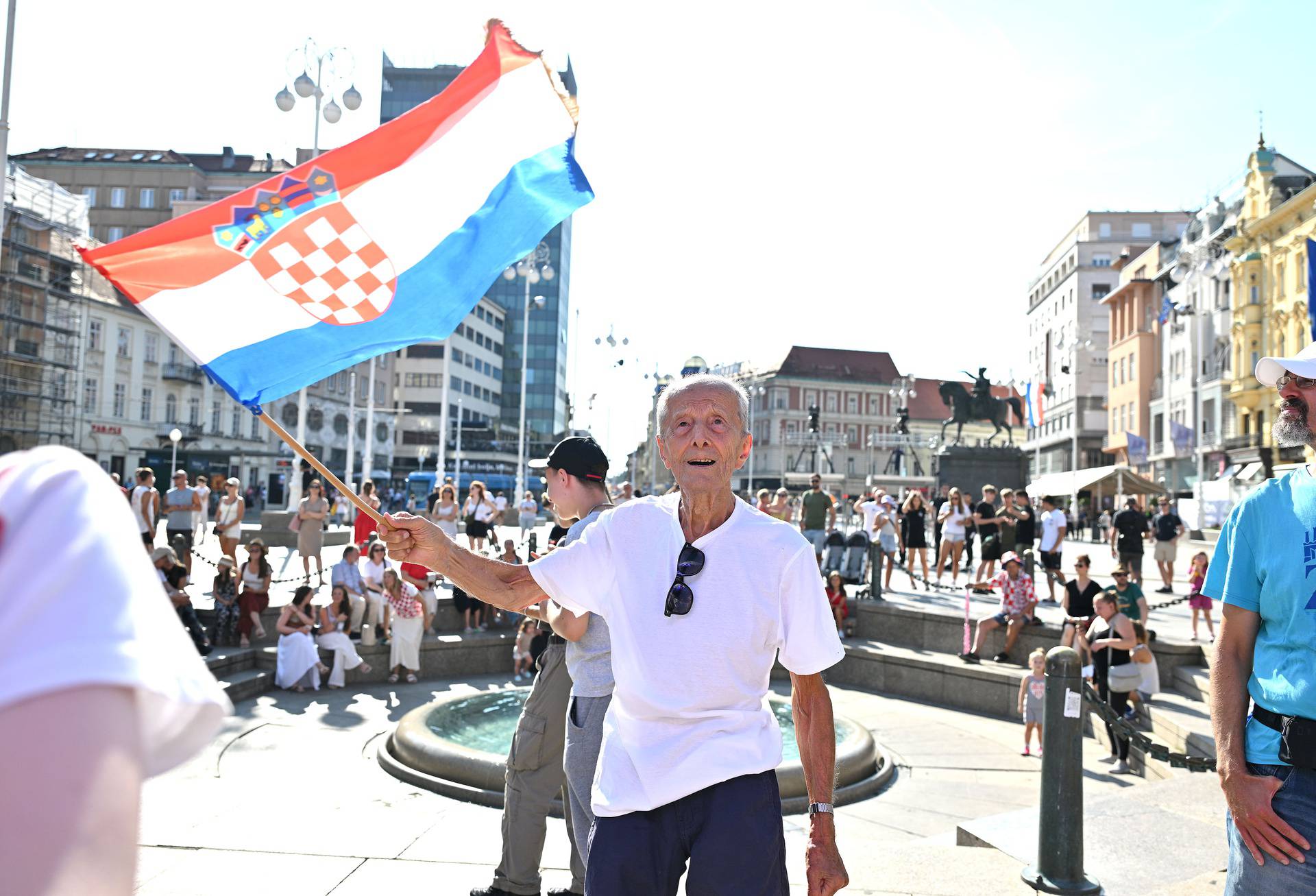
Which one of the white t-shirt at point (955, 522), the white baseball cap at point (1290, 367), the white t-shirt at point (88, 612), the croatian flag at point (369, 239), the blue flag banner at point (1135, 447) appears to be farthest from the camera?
the blue flag banner at point (1135, 447)

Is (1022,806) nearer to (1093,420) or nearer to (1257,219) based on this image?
(1257,219)

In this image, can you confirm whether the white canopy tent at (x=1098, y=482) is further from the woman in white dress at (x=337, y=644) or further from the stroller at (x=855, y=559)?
the woman in white dress at (x=337, y=644)

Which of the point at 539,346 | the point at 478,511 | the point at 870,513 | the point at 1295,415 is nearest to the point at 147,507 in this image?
the point at 478,511

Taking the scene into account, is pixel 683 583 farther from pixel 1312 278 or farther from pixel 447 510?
pixel 1312 278

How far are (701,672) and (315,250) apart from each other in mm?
3404

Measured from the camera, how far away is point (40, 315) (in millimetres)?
47500

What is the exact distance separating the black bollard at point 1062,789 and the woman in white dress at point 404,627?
8.42 metres

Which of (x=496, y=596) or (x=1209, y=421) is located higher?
(x=1209, y=421)

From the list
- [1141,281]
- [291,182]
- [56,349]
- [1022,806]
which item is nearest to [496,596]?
[291,182]

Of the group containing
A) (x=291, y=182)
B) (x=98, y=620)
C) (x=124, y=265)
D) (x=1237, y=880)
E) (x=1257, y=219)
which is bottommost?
(x=1237, y=880)

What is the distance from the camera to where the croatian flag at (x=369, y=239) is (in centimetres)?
449

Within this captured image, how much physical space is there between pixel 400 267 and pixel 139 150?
9048 centimetres

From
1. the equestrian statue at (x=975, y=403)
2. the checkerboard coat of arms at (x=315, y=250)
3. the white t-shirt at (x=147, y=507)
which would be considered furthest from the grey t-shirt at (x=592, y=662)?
the equestrian statue at (x=975, y=403)

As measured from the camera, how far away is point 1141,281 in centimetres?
6806
